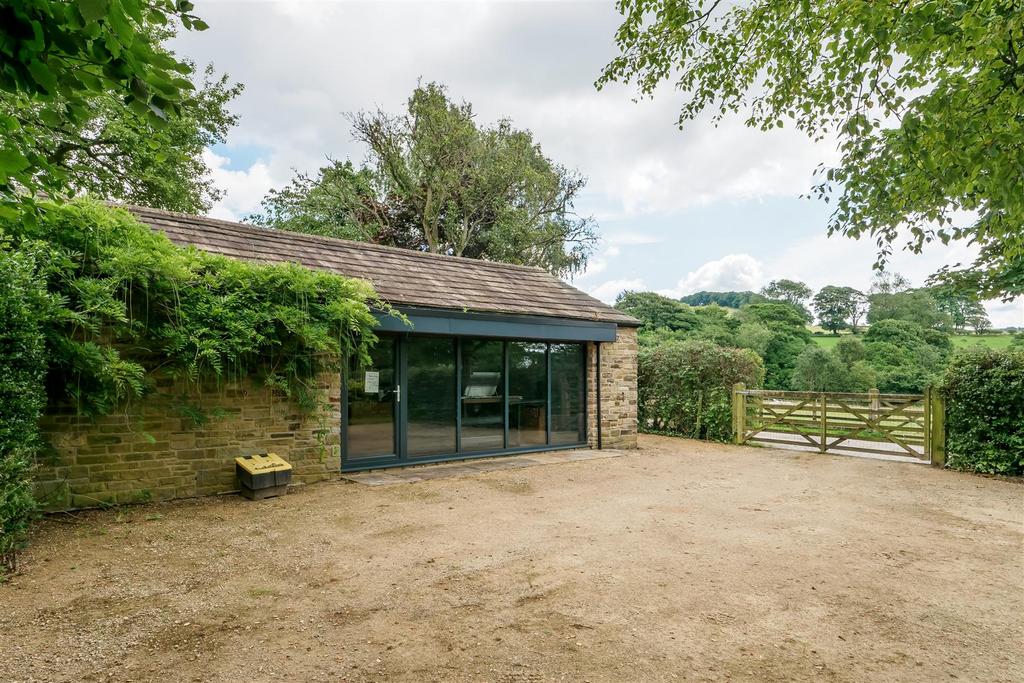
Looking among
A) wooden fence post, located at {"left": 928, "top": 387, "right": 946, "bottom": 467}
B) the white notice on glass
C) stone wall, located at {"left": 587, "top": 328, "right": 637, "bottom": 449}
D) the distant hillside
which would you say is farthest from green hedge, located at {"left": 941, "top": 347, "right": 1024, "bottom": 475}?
the distant hillside

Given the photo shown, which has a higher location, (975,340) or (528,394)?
(975,340)

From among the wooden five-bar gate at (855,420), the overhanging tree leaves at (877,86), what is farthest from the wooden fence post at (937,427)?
the overhanging tree leaves at (877,86)

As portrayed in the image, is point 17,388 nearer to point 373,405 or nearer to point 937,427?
point 373,405

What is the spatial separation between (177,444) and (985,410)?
11695mm

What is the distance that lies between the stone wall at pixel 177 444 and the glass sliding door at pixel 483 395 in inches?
90.1

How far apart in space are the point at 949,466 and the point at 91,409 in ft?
40.4

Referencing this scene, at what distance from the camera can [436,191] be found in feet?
69.7

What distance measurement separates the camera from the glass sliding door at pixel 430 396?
854cm

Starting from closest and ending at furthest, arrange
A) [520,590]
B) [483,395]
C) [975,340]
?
[520,590], [483,395], [975,340]

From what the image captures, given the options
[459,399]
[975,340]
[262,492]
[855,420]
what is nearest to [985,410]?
[855,420]

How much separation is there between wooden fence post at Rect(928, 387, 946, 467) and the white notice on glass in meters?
9.34

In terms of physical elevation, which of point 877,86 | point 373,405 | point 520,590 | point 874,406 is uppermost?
point 877,86

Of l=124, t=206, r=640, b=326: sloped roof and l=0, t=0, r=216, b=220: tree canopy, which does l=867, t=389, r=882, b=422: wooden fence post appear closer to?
l=124, t=206, r=640, b=326: sloped roof

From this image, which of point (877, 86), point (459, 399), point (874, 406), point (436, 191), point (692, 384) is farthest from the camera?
point (436, 191)
